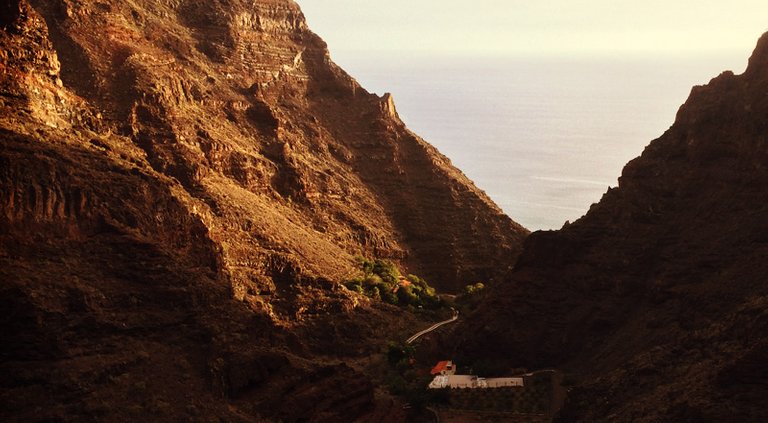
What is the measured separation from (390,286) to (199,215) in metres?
24.4

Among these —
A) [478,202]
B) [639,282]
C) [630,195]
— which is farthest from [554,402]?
[478,202]

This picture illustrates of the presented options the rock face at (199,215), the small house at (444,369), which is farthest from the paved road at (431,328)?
the small house at (444,369)

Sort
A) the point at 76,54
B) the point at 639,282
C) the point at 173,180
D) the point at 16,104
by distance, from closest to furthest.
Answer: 1. the point at 16,104
2. the point at 639,282
3. the point at 173,180
4. the point at 76,54

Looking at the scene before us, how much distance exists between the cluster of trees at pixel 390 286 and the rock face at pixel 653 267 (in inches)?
592

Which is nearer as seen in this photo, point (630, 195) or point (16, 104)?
point (16, 104)

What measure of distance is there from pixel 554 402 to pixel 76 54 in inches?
1583

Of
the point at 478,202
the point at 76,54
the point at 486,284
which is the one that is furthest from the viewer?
the point at 478,202

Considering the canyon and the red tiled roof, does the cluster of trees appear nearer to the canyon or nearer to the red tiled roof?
the canyon

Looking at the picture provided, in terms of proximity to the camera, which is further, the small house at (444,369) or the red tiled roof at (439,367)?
the red tiled roof at (439,367)

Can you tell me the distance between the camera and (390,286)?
105688 mm

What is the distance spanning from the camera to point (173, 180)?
294 feet

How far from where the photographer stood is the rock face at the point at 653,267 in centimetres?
7419

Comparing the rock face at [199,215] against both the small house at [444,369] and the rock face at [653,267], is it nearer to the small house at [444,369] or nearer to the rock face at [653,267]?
the small house at [444,369]

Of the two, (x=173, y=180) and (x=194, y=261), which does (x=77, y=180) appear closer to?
(x=194, y=261)
